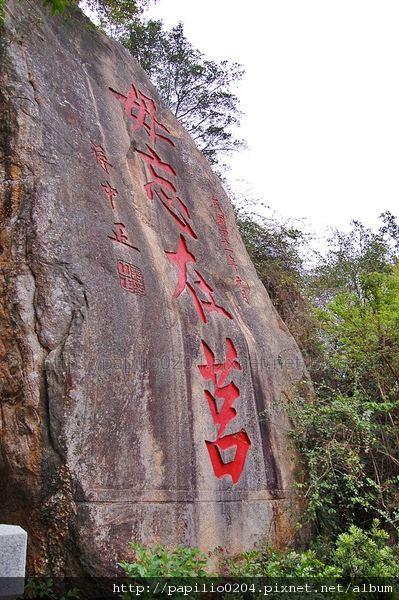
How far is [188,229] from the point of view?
4.90m

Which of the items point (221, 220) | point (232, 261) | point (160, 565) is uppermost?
point (221, 220)

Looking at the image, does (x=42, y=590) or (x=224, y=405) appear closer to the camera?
(x=42, y=590)

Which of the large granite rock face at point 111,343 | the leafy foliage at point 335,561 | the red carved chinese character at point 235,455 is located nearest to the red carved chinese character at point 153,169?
the large granite rock face at point 111,343

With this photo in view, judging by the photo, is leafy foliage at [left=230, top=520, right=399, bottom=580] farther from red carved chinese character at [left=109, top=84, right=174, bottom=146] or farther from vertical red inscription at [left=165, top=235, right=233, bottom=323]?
red carved chinese character at [left=109, top=84, right=174, bottom=146]

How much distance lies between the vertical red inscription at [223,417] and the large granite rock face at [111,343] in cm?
1

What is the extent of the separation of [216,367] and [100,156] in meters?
1.95

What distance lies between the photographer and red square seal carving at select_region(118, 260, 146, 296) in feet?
11.9

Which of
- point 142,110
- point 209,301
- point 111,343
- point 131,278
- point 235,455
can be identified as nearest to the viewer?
point 111,343

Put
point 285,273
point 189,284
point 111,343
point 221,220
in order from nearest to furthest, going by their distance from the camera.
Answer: point 111,343
point 189,284
point 221,220
point 285,273

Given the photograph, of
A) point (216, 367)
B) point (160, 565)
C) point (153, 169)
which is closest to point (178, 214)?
point (153, 169)

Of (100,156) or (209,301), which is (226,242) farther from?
(100,156)

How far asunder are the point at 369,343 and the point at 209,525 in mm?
2704

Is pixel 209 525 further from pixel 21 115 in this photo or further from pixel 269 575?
pixel 21 115

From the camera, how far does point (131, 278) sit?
3.71 meters
